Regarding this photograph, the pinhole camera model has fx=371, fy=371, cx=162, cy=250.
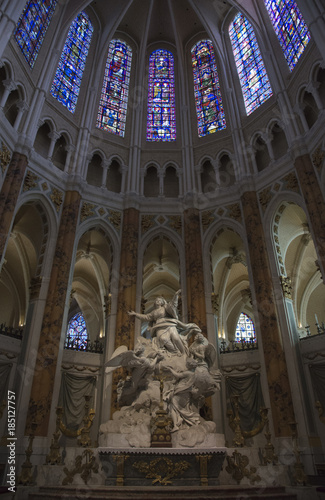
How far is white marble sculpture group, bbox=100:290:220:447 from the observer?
8398mm

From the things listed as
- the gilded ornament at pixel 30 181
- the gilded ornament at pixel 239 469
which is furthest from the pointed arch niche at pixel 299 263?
the gilded ornament at pixel 30 181

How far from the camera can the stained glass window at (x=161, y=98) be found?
20938 mm

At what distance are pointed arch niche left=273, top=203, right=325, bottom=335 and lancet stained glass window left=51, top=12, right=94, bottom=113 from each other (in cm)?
1204

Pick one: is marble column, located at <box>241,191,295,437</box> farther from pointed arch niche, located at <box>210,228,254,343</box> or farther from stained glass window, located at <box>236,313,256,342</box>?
stained glass window, located at <box>236,313,256,342</box>

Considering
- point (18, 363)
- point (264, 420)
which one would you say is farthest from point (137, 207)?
point (264, 420)

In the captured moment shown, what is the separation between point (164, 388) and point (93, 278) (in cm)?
1464

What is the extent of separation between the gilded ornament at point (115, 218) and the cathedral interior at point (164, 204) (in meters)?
0.05

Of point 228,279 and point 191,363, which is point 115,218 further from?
point 191,363

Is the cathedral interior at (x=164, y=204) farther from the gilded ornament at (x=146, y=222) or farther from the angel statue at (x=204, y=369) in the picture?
the angel statue at (x=204, y=369)

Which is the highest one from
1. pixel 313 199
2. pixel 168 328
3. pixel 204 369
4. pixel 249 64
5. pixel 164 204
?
pixel 249 64

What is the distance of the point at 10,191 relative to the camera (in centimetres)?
1365

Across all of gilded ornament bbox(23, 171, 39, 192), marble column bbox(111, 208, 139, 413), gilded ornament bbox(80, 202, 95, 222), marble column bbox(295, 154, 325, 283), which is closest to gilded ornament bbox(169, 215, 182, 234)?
marble column bbox(111, 208, 139, 413)

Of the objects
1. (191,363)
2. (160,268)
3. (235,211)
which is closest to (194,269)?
(235,211)

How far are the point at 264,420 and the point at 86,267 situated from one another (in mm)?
15200
